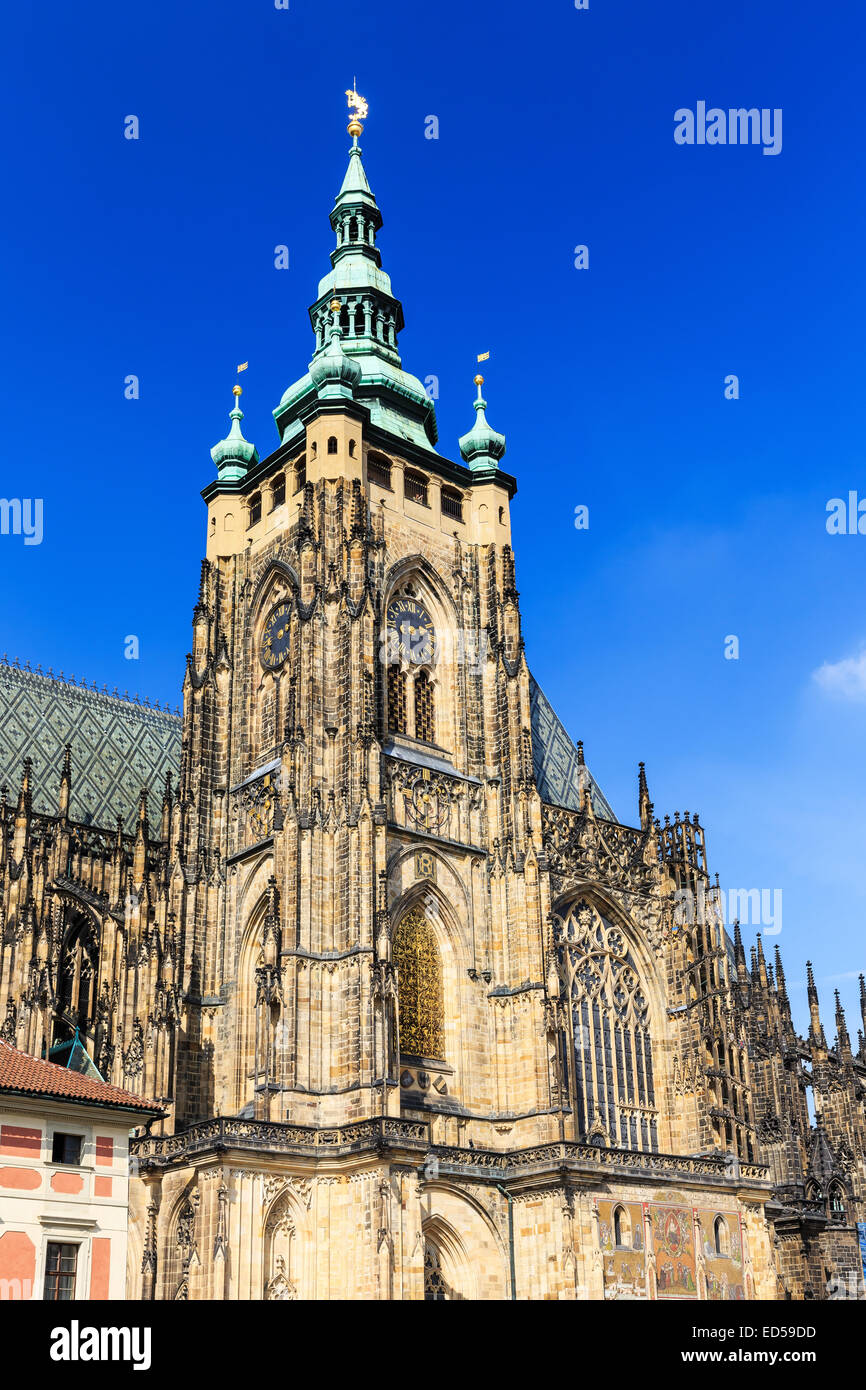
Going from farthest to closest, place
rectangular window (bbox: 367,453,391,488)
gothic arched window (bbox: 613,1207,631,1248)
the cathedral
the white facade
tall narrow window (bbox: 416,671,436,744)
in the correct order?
1. rectangular window (bbox: 367,453,391,488)
2. tall narrow window (bbox: 416,671,436,744)
3. gothic arched window (bbox: 613,1207,631,1248)
4. the cathedral
5. the white facade

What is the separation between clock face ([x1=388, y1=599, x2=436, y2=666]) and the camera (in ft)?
139

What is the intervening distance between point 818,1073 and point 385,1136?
2874 cm

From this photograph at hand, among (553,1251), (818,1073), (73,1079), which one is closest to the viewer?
(73,1079)

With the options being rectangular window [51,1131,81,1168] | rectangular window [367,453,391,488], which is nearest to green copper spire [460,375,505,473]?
rectangular window [367,453,391,488]

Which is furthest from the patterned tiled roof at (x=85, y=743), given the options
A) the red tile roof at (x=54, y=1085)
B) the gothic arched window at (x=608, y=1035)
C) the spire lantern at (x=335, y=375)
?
the red tile roof at (x=54, y=1085)

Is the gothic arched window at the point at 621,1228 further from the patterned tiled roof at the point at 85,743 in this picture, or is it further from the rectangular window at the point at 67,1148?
the patterned tiled roof at the point at 85,743

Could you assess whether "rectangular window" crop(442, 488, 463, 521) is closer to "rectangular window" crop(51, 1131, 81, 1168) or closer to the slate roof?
the slate roof

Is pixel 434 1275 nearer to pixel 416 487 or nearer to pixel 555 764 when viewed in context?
pixel 555 764

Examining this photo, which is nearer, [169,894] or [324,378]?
[169,894]

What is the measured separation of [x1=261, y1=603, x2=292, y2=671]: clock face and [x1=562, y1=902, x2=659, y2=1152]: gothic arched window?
37.9 ft

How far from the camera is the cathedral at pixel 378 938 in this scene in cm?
3422
